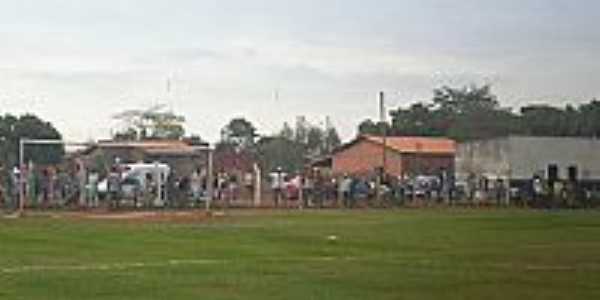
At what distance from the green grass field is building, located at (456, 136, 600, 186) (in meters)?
34.9

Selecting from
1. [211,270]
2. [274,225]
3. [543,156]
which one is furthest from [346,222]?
[543,156]

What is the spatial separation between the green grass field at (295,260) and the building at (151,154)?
1697 centimetres

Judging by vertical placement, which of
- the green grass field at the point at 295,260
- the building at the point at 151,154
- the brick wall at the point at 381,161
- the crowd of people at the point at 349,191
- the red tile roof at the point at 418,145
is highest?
the red tile roof at the point at 418,145

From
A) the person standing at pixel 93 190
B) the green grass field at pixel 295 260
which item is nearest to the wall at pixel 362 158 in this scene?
the person standing at pixel 93 190

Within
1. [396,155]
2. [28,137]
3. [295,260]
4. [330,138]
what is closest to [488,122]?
[330,138]

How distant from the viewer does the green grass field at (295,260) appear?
1622 centimetres

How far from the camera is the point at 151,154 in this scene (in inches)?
2499

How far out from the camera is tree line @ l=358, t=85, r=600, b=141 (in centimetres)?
10594

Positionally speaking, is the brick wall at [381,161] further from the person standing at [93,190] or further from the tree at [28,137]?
the person standing at [93,190]

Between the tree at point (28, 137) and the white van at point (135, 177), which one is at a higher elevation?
the tree at point (28, 137)

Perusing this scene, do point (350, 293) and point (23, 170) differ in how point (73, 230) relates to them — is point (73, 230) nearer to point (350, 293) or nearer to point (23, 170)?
point (23, 170)

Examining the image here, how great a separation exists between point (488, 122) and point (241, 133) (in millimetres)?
25371

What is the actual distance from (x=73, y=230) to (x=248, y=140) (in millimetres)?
80282

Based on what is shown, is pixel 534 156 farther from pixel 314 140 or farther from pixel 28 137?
pixel 314 140
